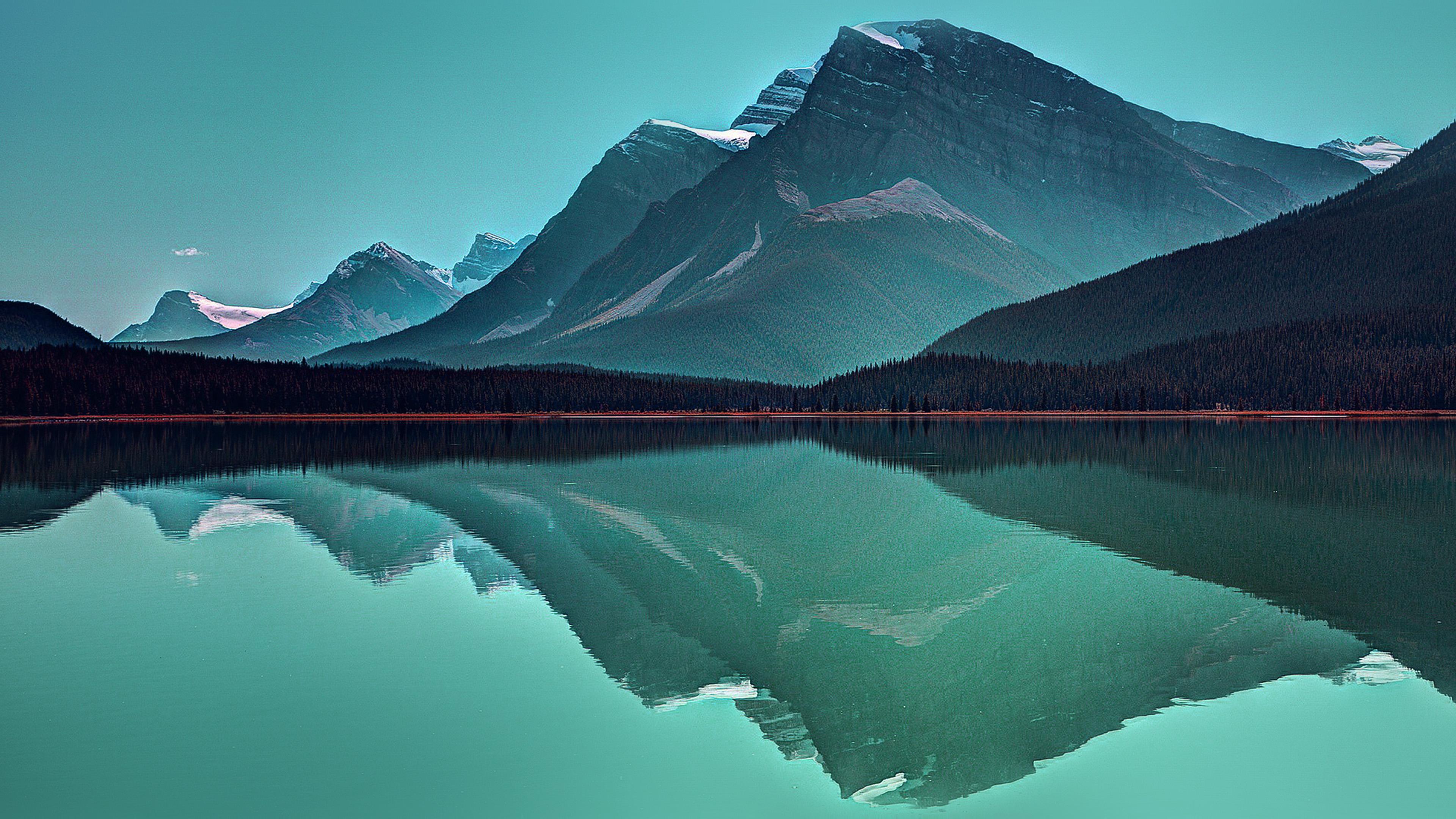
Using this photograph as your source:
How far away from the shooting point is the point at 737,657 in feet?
84.4

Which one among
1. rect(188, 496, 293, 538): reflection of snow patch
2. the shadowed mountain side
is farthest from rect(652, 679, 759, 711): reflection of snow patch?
rect(188, 496, 293, 538): reflection of snow patch

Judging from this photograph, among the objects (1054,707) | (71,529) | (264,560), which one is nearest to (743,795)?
(1054,707)

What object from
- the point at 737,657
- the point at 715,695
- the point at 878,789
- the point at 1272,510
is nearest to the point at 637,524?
the point at 737,657

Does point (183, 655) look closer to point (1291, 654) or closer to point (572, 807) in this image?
point (572, 807)

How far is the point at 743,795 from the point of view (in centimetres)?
1773

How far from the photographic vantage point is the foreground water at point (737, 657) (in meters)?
17.9

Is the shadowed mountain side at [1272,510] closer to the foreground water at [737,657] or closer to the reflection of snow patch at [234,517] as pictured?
the foreground water at [737,657]

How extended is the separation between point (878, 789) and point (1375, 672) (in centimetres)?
1286

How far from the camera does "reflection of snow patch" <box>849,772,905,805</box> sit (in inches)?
689

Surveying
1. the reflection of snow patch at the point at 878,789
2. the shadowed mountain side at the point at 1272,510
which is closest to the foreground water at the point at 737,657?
the reflection of snow patch at the point at 878,789

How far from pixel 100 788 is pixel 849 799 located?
39.7ft

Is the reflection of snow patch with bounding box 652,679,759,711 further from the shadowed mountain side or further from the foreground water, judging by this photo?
the shadowed mountain side

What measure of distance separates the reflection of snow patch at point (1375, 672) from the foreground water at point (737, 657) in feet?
0.32

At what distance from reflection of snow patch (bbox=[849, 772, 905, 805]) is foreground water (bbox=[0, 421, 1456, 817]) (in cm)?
6
